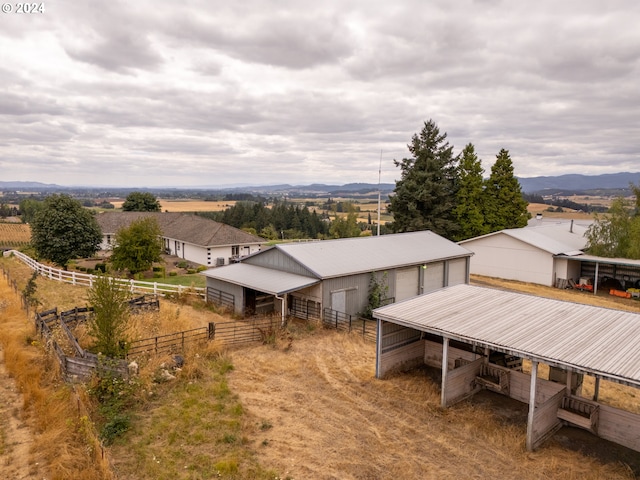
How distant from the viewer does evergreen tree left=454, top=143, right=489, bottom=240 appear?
41.8m

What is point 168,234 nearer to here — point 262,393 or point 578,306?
point 262,393

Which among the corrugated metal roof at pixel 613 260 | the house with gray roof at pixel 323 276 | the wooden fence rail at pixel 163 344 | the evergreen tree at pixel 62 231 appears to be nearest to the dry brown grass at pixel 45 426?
the wooden fence rail at pixel 163 344

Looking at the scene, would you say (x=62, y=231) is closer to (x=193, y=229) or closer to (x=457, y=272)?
(x=193, y=229)

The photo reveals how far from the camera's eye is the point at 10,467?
943 cm

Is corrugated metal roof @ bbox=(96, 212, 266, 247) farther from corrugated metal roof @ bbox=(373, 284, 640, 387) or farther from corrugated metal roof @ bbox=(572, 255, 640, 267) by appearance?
corrugated metal roof @ bbox=(572, 255, 640, 267)

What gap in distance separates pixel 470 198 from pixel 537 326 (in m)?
31.7

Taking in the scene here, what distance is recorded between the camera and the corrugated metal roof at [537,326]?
393 inches

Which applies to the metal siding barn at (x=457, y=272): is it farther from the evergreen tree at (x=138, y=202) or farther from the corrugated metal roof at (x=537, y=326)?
the evergreen tree at (x=138, y=202)

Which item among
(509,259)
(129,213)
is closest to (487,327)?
(509,259)

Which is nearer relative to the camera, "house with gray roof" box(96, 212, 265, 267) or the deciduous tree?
the deciduous tree

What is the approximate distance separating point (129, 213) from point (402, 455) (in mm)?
51787

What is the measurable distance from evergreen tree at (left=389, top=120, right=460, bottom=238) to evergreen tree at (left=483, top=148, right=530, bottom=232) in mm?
3236

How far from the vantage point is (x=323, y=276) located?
20.4 meters

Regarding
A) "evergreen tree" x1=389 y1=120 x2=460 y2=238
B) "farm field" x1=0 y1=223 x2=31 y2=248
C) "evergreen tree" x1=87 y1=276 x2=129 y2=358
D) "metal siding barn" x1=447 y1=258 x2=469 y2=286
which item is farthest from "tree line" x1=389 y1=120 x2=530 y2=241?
"farm field" x1=0 y1=223 x2=31 y2=248
